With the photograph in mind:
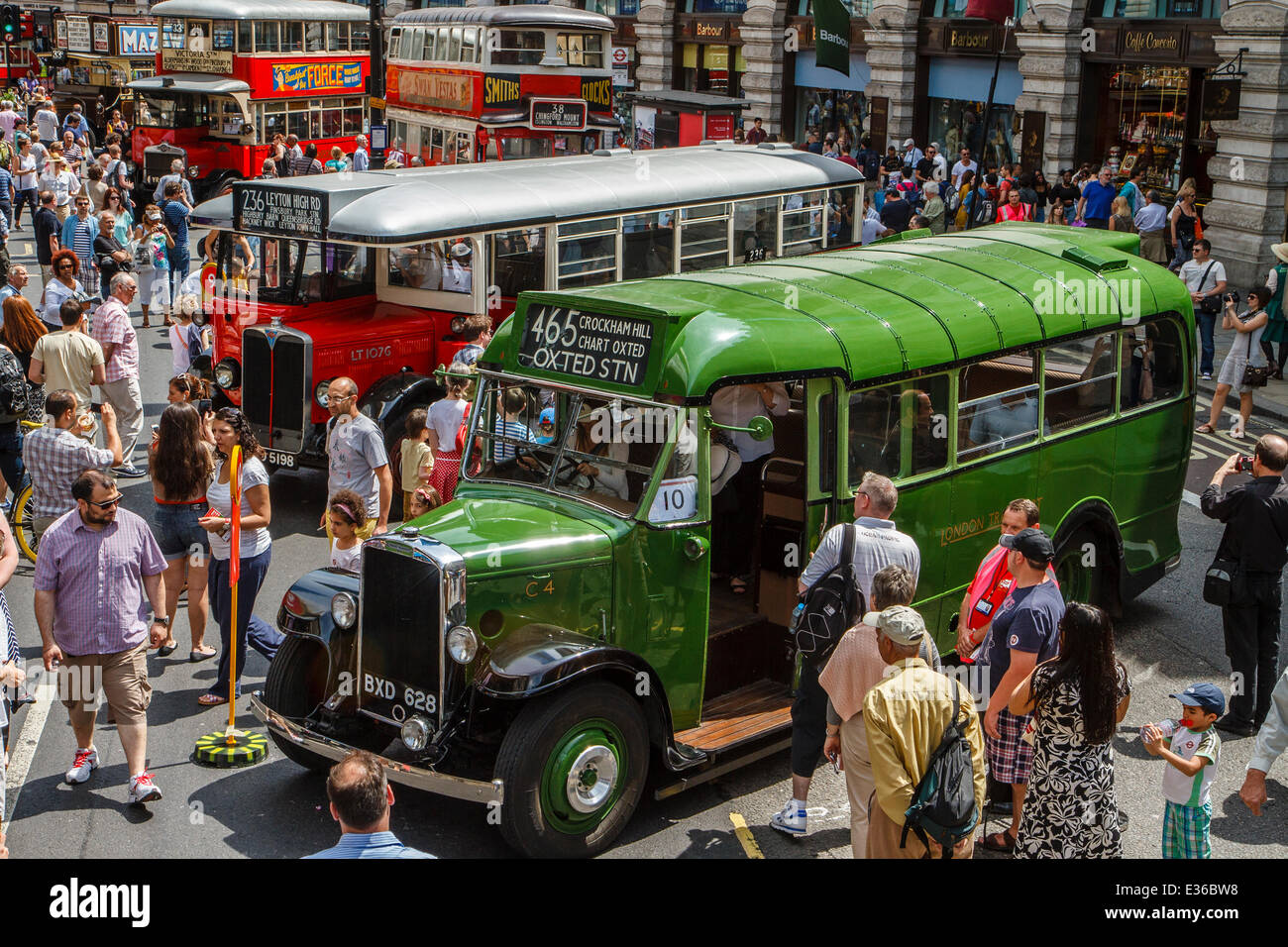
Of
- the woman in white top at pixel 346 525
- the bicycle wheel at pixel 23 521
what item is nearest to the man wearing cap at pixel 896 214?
the bicycle wheel at pixel 23 521

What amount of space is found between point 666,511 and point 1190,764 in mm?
2713

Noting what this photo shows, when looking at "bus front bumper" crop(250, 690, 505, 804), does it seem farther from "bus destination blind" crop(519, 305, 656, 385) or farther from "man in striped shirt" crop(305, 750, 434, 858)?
"bus destination blind" crop(519, 305, 656, 385)

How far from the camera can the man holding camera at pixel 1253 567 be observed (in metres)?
8.20

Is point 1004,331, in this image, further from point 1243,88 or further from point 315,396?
point 1243,88

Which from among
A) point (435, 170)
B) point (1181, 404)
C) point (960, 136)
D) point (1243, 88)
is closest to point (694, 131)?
point (960, 136)

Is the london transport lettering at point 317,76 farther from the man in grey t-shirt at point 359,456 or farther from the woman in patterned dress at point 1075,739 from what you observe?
the woman in patterned dress at point 1075,739

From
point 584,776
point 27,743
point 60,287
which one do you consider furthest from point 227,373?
point 584,776

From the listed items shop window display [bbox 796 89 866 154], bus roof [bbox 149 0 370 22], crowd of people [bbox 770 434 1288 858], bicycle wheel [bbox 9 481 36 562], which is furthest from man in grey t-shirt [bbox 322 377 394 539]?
shop window display [bbox 796 89 866 154]

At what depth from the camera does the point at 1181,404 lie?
10.2m

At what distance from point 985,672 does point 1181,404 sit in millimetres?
4117

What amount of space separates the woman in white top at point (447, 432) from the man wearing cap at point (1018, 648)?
14.8ft

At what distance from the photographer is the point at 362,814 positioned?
15.3 feet

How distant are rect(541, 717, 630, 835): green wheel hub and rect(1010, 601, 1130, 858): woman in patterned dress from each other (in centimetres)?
190

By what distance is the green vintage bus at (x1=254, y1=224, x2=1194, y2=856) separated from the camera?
6770 mm
